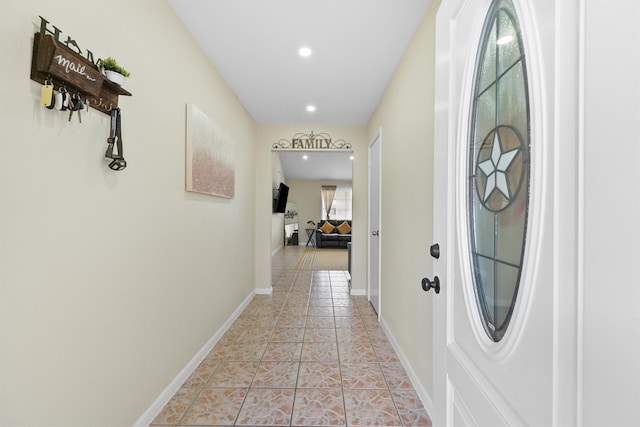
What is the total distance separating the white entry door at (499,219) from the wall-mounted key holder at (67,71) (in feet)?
4.20

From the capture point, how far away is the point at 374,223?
3525mm

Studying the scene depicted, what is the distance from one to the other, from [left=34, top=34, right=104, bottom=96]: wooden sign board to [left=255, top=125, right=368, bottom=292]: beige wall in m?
2.97

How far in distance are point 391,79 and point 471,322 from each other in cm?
239

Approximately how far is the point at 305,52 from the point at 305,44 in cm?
10

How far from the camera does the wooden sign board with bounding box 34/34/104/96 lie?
36.1 inches

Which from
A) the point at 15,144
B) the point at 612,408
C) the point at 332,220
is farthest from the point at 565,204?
the point at 332,220

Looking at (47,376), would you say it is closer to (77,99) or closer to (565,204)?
(77,99)

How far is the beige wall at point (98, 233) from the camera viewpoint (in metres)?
0.90

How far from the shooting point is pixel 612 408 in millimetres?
409

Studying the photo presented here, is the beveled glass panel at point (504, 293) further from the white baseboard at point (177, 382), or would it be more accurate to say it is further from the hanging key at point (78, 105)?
the white baseboard at point (177, 382)

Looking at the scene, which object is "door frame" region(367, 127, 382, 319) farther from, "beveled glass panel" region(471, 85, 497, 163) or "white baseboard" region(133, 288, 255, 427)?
"beveled glass panel" region(471, 85, 497, 163)

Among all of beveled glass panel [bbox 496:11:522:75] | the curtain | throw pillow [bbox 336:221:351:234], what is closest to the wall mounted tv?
throw pillow [bbox 336:221:351:234]

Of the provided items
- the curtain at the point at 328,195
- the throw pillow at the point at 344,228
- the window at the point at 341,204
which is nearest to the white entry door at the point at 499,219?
the throw pillow at the point at 344,228

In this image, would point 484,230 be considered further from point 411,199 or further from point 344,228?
point 344,228
